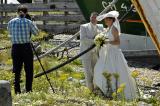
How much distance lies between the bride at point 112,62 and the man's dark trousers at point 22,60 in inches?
48.1

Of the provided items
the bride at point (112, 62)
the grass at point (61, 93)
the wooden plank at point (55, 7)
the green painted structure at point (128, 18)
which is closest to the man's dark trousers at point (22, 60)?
the grass at point (61, 93)

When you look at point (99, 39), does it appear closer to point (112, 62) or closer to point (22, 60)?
point (112, 62)

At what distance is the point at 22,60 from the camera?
10.1 meters

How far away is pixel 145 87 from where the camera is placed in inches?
461

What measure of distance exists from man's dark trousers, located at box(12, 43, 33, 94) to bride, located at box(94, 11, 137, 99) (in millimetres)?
1221

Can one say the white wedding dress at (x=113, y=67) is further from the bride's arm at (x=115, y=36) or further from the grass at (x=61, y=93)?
the grass at (x=61, y=93)

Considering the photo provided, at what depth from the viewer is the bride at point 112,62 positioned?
9.36 m

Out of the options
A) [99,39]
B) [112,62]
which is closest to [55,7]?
[112,62]

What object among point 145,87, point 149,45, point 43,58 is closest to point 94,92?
point 145,87

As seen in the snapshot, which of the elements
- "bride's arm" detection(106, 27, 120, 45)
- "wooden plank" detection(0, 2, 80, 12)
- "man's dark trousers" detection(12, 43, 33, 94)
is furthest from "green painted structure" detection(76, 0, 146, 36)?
"wooden plank" detection(0, 2, 80, 12)

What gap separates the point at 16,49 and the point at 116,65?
1.81 metres

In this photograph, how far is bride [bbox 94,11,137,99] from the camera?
30.7ft

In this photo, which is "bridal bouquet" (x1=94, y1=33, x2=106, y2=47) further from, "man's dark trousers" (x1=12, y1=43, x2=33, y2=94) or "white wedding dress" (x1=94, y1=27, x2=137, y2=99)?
"man's dark trousers" (x1=12, y1=43, x2=33, y2=94)

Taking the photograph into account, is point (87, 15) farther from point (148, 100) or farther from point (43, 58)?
point (148, 100)
